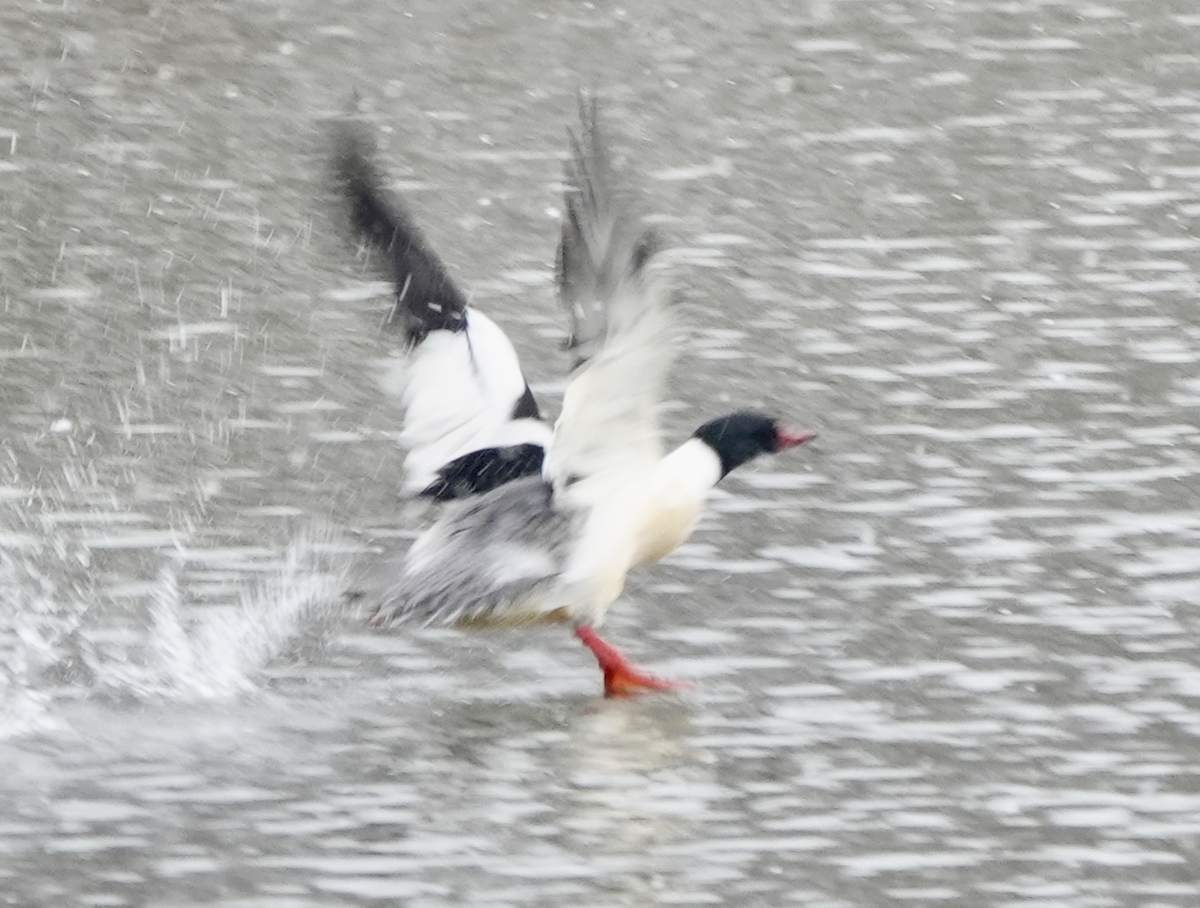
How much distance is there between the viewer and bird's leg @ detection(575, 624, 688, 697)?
24.5ft

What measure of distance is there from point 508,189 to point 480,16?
3.42 metres

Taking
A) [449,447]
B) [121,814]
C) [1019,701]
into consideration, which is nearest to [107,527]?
[449,447]

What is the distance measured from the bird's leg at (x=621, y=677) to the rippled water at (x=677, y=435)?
2.0 inches

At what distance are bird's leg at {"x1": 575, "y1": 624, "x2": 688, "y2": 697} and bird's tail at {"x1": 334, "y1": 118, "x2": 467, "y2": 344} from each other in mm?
1142

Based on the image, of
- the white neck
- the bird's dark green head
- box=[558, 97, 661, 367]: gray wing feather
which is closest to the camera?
box=[558, 97, 661, 367]: gray wing feather

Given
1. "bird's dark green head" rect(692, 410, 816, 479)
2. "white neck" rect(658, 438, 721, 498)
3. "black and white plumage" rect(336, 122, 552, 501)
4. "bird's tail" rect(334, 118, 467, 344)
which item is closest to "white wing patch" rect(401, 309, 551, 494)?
"black and white plumage" rect(336, 122, 552, 501)

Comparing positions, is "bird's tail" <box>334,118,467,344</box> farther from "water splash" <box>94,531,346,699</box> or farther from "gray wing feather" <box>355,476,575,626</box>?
"water splash" <box>94,531,346,699</box>

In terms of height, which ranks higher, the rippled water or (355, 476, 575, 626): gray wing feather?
(355, 476, 575, 626): gray wing feather

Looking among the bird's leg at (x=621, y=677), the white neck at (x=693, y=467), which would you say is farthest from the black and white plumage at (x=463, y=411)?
the bird's leg at (x=621, y=677)

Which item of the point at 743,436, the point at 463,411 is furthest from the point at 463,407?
the point at 743,436

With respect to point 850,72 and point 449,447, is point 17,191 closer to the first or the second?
point 850,72

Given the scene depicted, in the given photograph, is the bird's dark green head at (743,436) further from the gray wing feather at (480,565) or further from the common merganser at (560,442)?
the gray wing feather at (480,565)

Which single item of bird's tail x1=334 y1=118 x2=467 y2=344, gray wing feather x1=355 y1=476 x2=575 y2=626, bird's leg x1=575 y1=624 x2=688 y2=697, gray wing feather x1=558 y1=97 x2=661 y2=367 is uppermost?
gray wing feather x1=558 y1=97 x2=661 y2=367

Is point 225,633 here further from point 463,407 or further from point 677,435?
point 677,435
